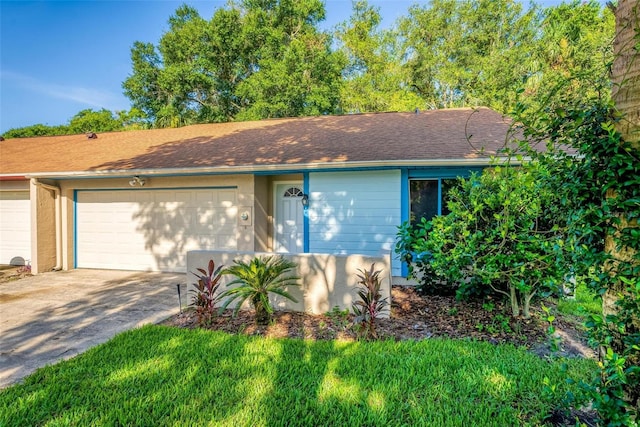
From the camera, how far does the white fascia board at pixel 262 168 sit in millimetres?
6594

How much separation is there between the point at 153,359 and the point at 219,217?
5162 millimetres

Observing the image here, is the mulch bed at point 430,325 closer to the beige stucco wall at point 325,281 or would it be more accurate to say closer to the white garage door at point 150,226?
the beige stucco wall at point 325,281

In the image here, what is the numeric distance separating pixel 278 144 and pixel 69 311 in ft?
19.0

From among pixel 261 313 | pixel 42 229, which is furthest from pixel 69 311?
pixel 42 229

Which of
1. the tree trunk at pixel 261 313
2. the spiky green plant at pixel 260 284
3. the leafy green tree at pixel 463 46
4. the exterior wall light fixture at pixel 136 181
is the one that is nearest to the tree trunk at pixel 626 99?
the spiky green plant at pixel 260 284

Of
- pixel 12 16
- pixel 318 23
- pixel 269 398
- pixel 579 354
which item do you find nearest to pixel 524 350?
pixel 579 354

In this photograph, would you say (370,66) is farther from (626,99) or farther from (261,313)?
(626,99)

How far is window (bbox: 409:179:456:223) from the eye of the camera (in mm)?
7137

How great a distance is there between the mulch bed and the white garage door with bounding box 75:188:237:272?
364cm

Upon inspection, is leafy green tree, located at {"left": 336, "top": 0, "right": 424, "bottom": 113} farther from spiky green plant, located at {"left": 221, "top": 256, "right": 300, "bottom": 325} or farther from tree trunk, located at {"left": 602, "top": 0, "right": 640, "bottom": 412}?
tree trunk, located at {"left": 602, "top": 0, "right": 640, "bottom": 412}

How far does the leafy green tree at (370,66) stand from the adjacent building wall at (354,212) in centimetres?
1296

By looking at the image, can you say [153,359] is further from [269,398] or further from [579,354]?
[579,354]

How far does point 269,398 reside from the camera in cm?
278

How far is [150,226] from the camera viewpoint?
8852 millimetres
